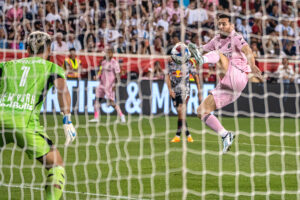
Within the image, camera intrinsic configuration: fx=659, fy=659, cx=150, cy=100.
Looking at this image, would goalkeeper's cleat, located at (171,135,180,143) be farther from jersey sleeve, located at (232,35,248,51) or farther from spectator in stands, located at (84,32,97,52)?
spectator in stands, located at (84,32,97,52)

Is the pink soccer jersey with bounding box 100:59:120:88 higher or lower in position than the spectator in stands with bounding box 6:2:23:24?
lower

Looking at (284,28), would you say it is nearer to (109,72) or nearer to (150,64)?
(150,64)

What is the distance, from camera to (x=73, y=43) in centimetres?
1825

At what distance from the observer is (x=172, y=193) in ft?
25.2

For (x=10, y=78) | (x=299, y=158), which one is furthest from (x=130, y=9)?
(x=10, y=78)

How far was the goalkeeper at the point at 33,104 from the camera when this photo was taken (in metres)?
5.95

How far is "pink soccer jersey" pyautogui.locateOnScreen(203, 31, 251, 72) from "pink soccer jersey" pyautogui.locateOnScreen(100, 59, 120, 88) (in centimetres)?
758

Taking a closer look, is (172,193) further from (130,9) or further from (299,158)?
(130,9)

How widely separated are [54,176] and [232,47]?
13.7 feet

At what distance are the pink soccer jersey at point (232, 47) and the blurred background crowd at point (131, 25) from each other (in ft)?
25.9

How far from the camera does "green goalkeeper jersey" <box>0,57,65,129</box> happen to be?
19.7ft

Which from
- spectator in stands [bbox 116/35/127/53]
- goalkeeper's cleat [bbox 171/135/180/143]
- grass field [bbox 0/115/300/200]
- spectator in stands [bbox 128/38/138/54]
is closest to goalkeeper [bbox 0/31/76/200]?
grass field [bbox 0/115/300/200]

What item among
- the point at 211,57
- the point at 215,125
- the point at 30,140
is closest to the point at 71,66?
the point at 215,125

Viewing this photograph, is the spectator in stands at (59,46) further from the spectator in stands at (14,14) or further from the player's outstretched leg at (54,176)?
the player's outstretched leg at (54,176)
